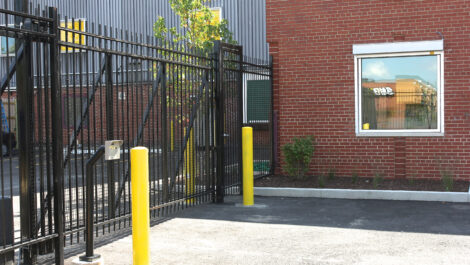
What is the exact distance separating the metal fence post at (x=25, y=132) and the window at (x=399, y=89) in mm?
7523

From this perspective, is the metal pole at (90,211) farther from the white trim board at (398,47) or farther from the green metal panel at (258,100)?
the white trim board at (398,47)

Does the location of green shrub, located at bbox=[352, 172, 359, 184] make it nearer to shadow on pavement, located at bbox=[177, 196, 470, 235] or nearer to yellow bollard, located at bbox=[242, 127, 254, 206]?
shadow on pavement, located at bbox=[177, 196, 470, 235]

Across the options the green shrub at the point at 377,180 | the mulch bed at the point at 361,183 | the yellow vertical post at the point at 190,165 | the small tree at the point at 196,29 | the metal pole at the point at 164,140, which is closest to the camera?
the metal pole at the point at 164,140

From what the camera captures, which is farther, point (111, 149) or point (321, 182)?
point (321, 182)

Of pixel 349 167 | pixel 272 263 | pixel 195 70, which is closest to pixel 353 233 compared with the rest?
pixel 272 263

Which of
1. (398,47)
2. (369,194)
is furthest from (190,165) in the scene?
(398,47)

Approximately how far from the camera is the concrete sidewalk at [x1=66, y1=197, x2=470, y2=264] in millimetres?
5578

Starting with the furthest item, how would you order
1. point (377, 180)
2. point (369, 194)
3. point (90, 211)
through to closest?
point (377, 180) < point (369, 194) < point (90, 211)

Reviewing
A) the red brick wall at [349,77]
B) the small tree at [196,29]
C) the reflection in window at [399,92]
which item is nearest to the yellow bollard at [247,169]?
the red brick wall at [349,77]

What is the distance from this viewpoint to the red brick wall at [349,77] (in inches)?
406

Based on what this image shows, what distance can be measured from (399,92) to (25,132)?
8237 mm

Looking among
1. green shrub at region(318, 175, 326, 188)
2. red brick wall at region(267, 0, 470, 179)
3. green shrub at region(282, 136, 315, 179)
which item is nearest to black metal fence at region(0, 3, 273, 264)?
red brick wall at region(267, 0, 470, 179)

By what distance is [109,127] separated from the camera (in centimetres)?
652

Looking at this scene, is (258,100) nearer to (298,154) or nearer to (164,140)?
(298,154)
